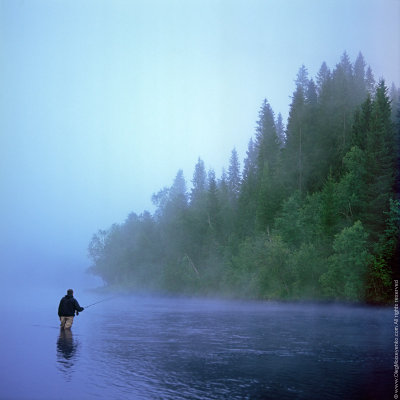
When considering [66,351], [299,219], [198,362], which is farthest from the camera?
[299,219]

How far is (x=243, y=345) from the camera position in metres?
25.0

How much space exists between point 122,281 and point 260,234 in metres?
62.8

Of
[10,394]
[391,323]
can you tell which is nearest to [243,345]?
[10,394]

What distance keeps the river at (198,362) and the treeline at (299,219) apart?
28.7m

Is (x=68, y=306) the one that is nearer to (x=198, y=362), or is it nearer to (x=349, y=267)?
(x=198, y=362)

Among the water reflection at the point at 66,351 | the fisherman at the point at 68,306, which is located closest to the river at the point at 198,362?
the water reflection at the point at 66,351

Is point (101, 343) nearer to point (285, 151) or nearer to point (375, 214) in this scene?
point (375, 214)

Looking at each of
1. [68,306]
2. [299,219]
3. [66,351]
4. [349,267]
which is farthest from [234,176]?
[66,351]

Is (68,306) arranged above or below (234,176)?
below

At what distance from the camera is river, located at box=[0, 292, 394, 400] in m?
15.0

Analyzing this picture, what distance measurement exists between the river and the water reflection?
1.6 inches

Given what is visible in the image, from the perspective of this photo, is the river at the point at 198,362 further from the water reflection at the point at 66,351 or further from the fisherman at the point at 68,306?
the fisherman at the point at 68,306

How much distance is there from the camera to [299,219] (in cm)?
7700

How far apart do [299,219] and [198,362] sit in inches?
2335
